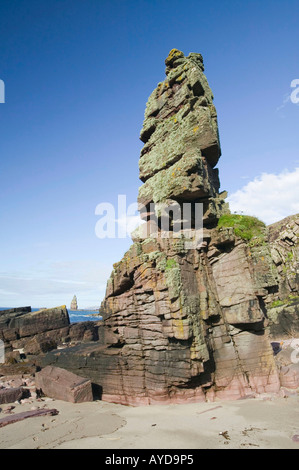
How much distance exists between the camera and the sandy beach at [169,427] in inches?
272

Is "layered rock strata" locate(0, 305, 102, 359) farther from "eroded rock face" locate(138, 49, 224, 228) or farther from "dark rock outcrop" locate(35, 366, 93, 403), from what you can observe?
"eroded rock face" locate(138, 49, 224, 228)

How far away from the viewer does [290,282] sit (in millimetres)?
32594

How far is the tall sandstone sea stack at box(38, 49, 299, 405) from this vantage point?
11312 millimetres

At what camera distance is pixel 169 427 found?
8.27 metres

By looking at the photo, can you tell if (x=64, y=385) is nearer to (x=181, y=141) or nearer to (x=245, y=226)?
(x=245, y=226)

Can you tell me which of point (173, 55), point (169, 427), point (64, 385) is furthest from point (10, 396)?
point (173, 55)

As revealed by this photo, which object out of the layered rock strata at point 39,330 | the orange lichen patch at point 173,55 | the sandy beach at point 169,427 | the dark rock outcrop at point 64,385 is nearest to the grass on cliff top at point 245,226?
the sandy beach at point 169,427

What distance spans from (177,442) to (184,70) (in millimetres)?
18327

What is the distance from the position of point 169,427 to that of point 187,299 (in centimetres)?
486

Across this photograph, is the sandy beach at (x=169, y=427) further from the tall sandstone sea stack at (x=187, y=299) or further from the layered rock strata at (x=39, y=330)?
the layered rock strata at (x=39, y=330)

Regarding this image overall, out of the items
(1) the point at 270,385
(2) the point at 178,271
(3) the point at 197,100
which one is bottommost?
(1) the point at 270,385
